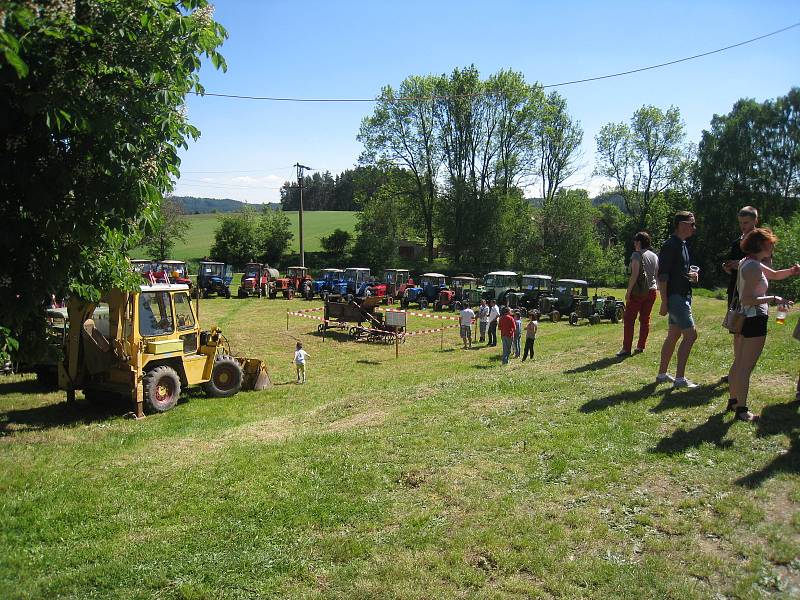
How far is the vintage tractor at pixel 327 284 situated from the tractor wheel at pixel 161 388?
20874 mm

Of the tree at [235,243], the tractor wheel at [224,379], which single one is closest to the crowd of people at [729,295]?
the tractor wheel at [224,379]

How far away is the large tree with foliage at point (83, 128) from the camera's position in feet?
13.1

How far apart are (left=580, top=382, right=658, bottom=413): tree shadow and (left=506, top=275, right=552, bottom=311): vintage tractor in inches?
717

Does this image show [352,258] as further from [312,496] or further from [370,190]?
[312,496]

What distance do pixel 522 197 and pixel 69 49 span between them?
4711 cm

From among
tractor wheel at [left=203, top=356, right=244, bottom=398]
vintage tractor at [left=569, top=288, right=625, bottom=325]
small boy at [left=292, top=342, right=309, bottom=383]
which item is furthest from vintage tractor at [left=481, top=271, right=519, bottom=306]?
tractor wheel at [left=203, top=356, right=244, bottom=398]

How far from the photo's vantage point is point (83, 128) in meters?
4.04

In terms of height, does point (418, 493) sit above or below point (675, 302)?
below

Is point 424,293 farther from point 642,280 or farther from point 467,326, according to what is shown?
point 642,280

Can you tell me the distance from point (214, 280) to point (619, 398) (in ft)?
97.1

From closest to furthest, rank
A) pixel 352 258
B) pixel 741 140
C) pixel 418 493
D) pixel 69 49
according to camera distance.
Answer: pixel 69 49
pixel 418 493
pixel 741 140
pixel 352 258

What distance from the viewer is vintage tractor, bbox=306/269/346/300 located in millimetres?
31797

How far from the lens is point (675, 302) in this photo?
636cm

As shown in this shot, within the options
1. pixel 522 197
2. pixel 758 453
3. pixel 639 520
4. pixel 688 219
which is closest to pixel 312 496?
pixel 639 520
